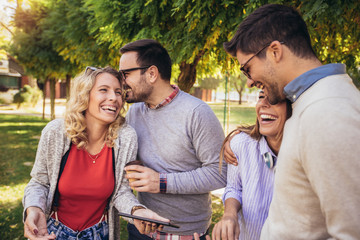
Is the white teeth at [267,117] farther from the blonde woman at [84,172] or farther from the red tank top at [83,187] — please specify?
the red tank top at [83,187]

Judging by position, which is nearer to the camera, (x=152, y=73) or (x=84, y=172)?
(x=84, y=172)

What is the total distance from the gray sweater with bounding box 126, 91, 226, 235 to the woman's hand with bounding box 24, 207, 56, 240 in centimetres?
84

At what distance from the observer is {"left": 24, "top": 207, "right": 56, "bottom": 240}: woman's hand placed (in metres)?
2.02

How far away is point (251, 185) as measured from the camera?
190cm

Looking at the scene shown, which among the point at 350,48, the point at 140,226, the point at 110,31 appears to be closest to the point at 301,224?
the point at 140,226

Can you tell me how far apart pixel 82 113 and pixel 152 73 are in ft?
2.41

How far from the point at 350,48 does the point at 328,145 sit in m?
5.45

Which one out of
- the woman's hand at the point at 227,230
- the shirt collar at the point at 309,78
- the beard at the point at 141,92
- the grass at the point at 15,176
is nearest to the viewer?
the shirt collar at the point at 309,78

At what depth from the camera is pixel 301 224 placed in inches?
44.9

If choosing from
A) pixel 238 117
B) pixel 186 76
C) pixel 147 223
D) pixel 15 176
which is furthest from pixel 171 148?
pixel 238 117

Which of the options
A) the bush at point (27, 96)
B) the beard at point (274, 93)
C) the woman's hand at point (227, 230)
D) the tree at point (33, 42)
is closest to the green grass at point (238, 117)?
the tree at point (33, 42)

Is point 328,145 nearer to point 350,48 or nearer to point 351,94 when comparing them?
point 351,94

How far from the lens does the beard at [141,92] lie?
8.61 ft

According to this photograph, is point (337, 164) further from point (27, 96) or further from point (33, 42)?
point (27, 96)
